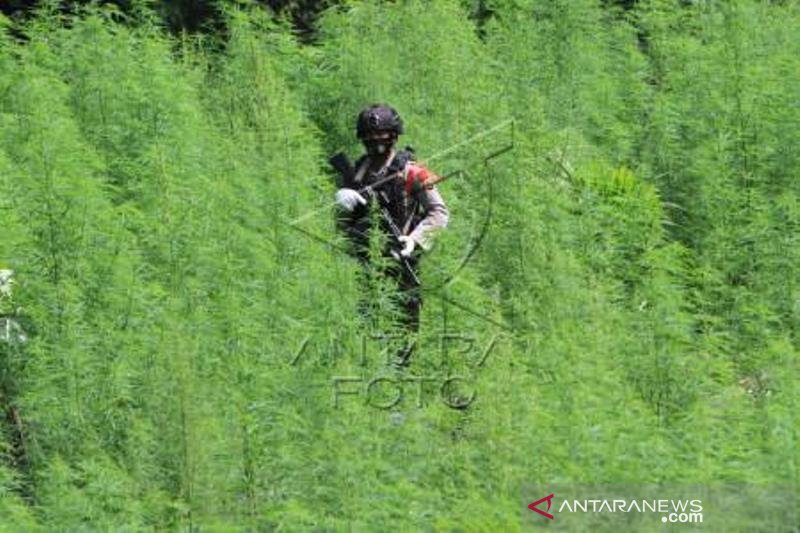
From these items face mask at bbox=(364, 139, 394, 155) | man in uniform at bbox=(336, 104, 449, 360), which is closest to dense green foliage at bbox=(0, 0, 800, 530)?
man in uniform at bbox=(336, 104, 449, 360)

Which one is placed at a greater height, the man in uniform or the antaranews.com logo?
the man in uniform

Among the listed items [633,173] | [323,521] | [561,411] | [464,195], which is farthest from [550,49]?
[323,521]

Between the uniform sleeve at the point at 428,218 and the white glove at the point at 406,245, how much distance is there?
0.10 feet

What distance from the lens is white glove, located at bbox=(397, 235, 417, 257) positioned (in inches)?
510

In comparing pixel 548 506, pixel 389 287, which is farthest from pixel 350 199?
pixel 548 506

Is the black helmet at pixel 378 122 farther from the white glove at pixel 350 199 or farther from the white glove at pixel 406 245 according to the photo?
the white glove at pixel 406 245

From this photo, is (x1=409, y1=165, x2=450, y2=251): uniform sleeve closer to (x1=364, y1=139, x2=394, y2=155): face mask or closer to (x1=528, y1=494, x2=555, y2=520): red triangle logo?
(x1=364, y1=139, x2=394, y2=155): face mask

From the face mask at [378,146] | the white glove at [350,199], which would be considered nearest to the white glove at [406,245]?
the white glove at [350,199]

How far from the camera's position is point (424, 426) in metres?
11.3

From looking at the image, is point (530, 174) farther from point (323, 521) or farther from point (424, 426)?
point (323, 521)

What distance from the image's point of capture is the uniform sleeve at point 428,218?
42.9 ft

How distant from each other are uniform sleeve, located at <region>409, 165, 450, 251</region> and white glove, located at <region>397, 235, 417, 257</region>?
32mm

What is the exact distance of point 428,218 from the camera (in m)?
13.1

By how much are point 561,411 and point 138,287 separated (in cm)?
327
